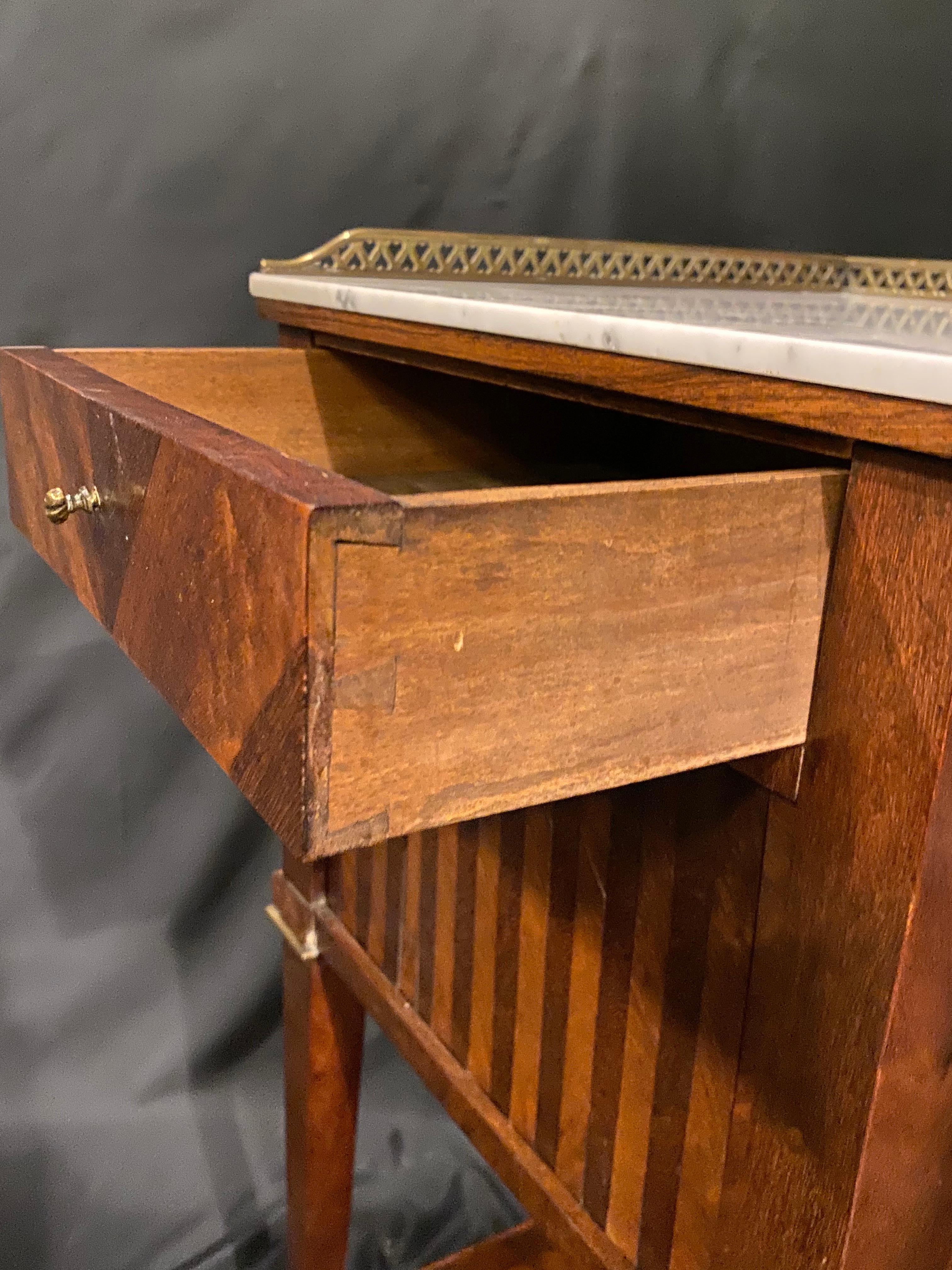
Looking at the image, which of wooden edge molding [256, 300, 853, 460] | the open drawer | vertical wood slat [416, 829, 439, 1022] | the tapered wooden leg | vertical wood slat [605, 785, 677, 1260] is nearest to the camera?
the open drawer

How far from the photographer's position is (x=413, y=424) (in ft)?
2.69

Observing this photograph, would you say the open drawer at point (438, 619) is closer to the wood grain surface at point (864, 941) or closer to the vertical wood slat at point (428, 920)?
the wood grain surface at point (864, 941)

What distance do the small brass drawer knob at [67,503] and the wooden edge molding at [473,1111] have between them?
1.58 feet

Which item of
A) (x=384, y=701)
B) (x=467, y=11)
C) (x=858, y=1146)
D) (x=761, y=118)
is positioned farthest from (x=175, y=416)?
(x=761, y=118)

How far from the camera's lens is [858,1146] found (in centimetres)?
49

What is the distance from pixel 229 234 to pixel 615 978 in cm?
79

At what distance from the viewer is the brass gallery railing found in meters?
0.85

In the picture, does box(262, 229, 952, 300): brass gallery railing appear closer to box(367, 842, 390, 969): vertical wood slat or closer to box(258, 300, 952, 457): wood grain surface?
box(258, 300, 952, 457): wood grain surface

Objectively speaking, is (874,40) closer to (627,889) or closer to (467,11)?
(467,11)

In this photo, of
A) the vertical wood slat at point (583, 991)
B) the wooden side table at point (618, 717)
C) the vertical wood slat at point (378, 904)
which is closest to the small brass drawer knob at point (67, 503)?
the wooden side table at point (618, 717)

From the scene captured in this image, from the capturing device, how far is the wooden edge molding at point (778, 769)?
1.62 feet

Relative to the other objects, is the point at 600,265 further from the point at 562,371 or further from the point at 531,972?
the point at 531,972

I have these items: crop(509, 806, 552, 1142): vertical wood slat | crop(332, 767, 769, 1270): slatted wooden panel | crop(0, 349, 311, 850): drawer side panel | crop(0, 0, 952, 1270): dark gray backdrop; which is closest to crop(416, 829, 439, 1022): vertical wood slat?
crop(332, 767, 769, 1270): slatted wooden panel

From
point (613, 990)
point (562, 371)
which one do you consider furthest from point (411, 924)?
point (562, 371)
